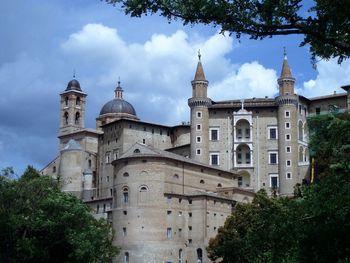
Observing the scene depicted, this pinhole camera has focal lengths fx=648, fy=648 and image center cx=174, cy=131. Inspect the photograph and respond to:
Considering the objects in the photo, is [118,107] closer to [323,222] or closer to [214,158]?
[214,158]

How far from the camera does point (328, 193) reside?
1770 cm

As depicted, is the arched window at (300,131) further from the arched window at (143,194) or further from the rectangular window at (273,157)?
the arched window at (143,194)

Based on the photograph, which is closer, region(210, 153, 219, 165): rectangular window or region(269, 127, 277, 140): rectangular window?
region(269, 127, 277, 140): rectangular window

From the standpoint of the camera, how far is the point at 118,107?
107 metres

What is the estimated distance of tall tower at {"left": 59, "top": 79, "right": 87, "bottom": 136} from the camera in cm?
10718

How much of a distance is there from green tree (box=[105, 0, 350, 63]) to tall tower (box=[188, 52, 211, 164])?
69.5 metres

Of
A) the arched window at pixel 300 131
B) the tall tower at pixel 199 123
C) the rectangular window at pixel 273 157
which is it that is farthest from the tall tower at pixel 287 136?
the tall tower at pixel 199 123

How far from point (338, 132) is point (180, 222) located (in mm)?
55523

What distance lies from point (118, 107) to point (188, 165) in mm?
34438

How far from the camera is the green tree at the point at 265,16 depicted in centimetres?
1369

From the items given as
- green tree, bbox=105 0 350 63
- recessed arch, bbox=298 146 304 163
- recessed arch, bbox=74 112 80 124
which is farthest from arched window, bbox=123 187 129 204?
green tree, bbox=105 0 350 63

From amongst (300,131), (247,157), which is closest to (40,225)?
(247,157)

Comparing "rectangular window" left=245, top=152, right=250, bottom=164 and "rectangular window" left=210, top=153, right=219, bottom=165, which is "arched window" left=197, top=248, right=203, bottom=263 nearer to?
"rectangular window" left=210, top=153, right=219, bottom=165

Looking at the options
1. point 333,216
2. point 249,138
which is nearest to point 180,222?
point 249,138
